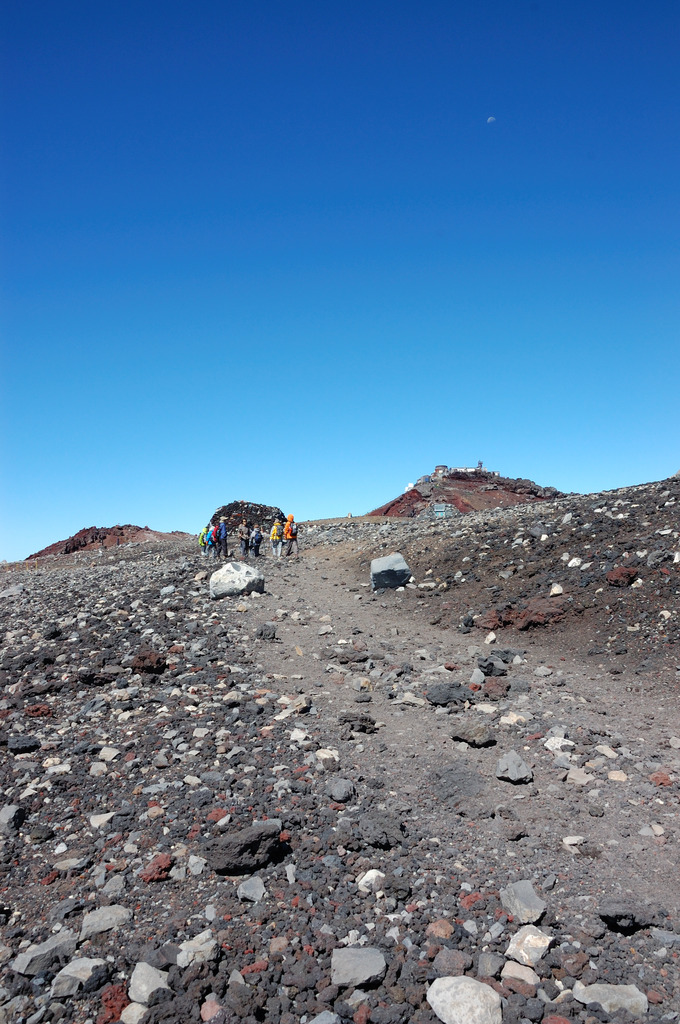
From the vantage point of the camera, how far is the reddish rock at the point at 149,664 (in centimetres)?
822

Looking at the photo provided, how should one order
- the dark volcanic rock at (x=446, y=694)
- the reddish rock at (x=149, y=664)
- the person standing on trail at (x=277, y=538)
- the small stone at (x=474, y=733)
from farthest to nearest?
the person standing on trail at (x=277, y=538) < the reddish rock at (x=149, y=664) < the dark volcanic rock at (x=446, y=694) < the small stone at (x=474, y=733)

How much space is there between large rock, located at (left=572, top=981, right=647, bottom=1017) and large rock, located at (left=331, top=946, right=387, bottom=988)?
1081 mm

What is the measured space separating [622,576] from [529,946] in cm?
700

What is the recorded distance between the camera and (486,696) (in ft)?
23.6

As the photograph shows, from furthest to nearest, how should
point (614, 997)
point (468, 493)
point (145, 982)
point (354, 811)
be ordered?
point (468, 493) → point (354, 811) → point (145, 982) → point (614, 997)

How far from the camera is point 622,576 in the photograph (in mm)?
9492

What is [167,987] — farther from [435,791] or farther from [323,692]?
[323,692]

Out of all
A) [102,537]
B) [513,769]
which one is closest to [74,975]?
[513,769]

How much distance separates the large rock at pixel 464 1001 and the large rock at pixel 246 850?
4.89ft

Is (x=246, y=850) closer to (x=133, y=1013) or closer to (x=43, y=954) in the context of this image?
(x=133, y=1013)

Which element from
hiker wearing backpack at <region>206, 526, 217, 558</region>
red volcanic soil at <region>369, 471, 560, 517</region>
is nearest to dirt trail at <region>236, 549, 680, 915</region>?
hiker wearing backpack at <region>206, 526, 217, 558</region>

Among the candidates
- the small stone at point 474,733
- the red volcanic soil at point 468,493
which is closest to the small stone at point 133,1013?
the small stone at point 474,733

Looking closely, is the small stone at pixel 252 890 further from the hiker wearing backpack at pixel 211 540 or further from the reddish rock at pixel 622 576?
the hiker wearing backpack at pixel 211 540

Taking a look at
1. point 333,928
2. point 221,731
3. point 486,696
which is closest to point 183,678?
point 221,731
